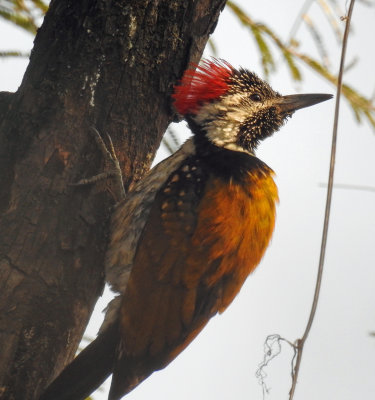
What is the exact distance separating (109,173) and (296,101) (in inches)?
57.1

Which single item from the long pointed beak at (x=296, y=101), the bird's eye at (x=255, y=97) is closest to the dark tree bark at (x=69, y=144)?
the bird's eye at (x=255, y=97)

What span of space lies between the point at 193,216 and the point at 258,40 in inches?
47.5

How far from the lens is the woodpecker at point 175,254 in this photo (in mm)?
3174

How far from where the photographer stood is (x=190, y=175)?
3.47 metres

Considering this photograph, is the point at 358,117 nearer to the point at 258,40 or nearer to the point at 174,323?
the point at 258,40

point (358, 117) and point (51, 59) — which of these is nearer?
point (51, 59)

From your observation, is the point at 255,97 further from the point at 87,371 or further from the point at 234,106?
the point at 87,371

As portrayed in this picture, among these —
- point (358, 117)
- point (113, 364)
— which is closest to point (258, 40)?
point (358, 117)

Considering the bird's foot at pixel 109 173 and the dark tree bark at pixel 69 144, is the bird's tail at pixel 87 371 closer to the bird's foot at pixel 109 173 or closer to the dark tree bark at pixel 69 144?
the dark tree bark at pixel 69 144

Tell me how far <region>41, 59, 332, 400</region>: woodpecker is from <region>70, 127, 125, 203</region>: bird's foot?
0.12ft

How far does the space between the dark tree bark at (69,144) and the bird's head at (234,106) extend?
0.35 meters

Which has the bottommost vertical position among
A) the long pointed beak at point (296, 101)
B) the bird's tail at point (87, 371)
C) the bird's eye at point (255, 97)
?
the bird's tail at point (87, 371)

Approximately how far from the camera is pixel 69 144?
2.99 meters

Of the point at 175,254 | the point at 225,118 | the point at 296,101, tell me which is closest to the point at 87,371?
the point at 175,254
